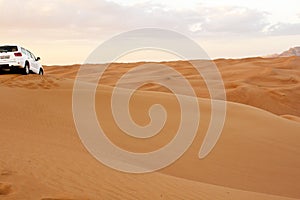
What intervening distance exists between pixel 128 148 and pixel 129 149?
0.20ft

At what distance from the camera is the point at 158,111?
11.7m

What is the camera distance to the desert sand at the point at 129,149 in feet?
15.3

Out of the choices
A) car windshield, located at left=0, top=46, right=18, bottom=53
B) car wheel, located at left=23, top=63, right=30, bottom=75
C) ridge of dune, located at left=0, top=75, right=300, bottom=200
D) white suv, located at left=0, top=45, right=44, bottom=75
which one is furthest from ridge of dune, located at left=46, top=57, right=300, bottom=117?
car windshield, located at left=0, top=46, right=18, bottom=53

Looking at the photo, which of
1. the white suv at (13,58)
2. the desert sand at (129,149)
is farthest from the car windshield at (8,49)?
the desert sand at (129,149)

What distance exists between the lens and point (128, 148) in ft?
26.3

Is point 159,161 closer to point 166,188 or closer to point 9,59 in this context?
point 166,188

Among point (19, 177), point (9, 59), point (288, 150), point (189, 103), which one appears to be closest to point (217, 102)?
point (189, 103)

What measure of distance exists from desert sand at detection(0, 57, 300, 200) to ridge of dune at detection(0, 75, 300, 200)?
0.03 ft

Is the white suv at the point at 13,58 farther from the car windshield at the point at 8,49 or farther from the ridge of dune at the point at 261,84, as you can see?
the ridge of dune at the point at 261,84

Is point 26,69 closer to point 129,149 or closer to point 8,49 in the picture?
point 8,49

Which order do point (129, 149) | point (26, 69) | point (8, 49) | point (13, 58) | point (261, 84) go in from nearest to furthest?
point (129, 149)
point (13, 58)
point (8, 49)
point (26, 69)
point (261, 84)

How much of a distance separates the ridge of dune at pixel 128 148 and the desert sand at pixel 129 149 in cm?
1

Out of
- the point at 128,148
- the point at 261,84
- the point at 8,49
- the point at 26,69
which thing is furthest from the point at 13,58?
the point at 261,84

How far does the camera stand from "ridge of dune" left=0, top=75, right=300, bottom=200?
4660 millimetres
